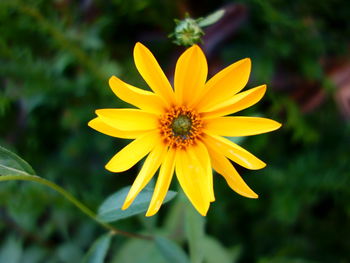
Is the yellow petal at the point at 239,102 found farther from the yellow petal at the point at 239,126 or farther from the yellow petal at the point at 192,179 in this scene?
the yellow petal at the point at 192,179

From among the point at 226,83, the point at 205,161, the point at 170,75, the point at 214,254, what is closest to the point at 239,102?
the point at 226,83

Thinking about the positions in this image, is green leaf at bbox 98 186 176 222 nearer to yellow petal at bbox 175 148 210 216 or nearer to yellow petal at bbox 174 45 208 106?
yellow petal at bbox 175 148 210 216

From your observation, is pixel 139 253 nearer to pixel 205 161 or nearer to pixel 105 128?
pixel 205 161

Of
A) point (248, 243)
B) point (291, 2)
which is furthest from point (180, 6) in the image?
point (248, 243)

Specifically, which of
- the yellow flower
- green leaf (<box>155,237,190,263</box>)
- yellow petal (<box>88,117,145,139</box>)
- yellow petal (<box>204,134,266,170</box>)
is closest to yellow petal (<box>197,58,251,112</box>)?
the yellow flower

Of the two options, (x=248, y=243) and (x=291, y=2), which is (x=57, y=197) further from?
(x=291, y=2)

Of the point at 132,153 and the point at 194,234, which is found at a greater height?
the point at 132,153
